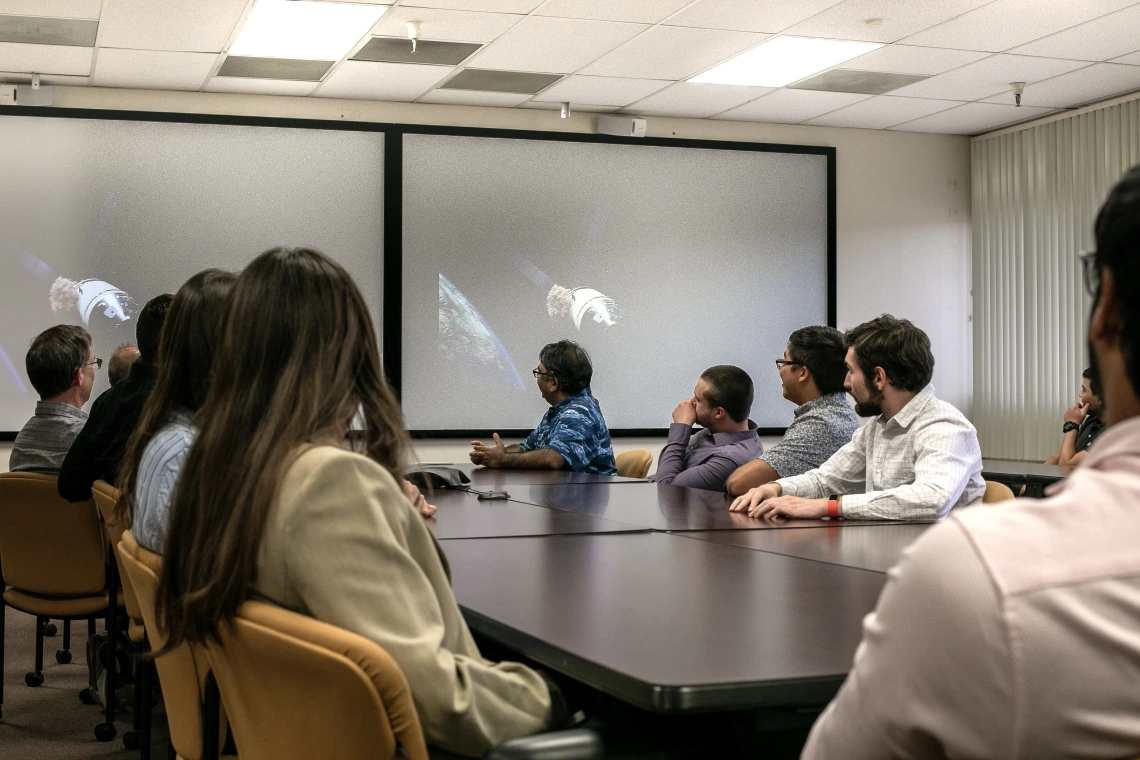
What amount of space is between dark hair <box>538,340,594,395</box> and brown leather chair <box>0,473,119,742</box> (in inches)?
85.7

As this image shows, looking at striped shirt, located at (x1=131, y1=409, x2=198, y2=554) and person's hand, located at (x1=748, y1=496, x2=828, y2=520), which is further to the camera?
person's hand, located at (x1=748, y1=496, x2=828, y2=520)

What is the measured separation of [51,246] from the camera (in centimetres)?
656

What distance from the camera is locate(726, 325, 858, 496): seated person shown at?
3.73 metres

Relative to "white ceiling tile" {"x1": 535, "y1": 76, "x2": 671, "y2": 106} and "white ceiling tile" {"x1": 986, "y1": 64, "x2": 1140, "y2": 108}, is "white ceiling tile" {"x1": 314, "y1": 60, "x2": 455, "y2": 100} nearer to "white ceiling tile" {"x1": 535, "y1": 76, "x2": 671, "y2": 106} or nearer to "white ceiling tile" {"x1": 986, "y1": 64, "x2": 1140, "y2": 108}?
"white ceiling tile" {"x1": 535, "y1": 76, "x2": 671, "y2": 106}

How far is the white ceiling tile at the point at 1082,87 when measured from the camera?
6349 mm

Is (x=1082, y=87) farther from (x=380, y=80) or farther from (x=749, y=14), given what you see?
(x=380, y=80)

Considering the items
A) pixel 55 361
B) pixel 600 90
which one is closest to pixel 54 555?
pixel 55 361

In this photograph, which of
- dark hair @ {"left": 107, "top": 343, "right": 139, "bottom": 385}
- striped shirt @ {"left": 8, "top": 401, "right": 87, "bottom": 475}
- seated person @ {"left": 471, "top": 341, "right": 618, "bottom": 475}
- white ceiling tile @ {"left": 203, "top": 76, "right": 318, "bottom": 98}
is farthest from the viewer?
white ceiling tile @ {"left": 203, "top": 76, "right": 318, "bottom": 98}

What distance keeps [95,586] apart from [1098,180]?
247 inches

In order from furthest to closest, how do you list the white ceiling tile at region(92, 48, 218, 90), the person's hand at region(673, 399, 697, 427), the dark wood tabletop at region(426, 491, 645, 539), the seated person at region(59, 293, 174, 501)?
1. the white ceiling tile at region(92, 48, 218, 90)
2. the person's hand at region(673, 399, 697, 427)
3. the seated person at region(59, 293, 174, 501)
4. the dark wood tabletop at region(426, 491, 645, 539)

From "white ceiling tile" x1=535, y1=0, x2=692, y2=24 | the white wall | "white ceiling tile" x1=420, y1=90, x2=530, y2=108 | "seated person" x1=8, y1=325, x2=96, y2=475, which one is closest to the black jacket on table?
"seated person" x1=8, y1=325, x2=96, y2=475

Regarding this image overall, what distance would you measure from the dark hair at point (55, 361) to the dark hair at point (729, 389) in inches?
91.9

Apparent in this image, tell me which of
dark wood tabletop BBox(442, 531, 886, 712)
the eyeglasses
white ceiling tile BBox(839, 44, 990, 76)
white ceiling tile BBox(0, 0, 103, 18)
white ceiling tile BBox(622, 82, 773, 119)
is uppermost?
white ceiling tile BBox(622, 82, 773, 119)

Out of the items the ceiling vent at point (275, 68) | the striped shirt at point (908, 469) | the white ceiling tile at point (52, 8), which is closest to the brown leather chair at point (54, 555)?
the striped shirt at point (908, 469)
